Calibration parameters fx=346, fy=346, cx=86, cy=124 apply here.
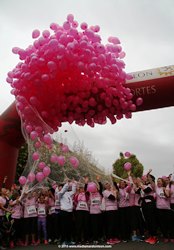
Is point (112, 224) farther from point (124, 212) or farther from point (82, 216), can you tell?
point (82, 216)

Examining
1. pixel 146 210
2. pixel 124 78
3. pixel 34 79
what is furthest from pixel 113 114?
pixel 146 210

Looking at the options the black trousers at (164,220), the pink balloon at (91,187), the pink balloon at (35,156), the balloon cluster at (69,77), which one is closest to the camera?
the balloon cluster at (69,77)

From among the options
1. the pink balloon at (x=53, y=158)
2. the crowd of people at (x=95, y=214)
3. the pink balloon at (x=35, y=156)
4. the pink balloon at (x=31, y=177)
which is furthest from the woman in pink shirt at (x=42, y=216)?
the pink balloon at (x=53, y=158)

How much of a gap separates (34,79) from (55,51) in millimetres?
618

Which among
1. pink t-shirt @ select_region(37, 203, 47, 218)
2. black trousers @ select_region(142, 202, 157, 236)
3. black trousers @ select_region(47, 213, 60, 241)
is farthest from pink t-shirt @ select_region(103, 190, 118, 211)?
pink t-shirt @ select_region(37, 203, 47, 218)

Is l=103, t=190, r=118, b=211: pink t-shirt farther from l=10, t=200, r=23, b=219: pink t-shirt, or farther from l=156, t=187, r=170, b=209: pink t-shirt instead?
l=10, t=200, r=23, b=219: pink t-shirt

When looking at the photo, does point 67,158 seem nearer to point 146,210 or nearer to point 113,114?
point 113,114

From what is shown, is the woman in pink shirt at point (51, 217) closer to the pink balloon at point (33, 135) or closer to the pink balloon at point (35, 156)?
the pink balloon at point (35, 156)

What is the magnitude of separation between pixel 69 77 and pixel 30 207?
127 inches

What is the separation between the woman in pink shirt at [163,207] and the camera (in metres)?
7.13

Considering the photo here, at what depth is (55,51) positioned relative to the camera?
19.5 ft

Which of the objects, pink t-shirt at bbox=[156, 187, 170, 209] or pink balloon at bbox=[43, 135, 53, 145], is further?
pink t-shirt at bbox=[156, 187, 170, 209]

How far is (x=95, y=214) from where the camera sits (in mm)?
7422

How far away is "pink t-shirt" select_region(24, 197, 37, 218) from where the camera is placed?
774cm
